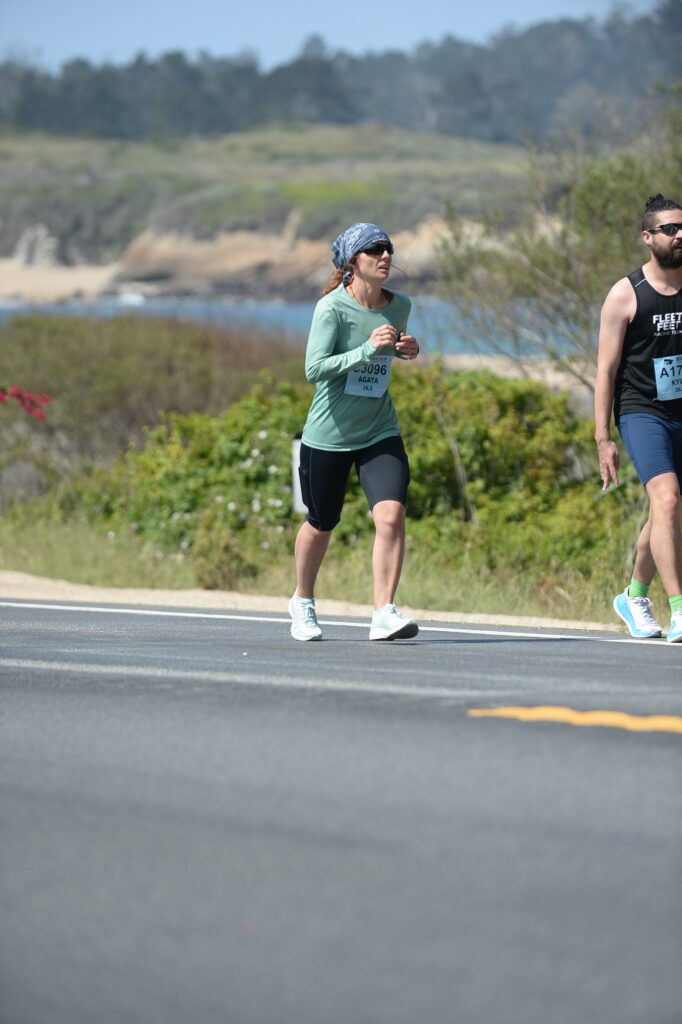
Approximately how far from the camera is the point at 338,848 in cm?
435

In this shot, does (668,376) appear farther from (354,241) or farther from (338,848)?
(338,848)

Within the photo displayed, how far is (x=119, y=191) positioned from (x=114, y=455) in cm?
14455

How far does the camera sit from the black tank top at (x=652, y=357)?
8.09 meters

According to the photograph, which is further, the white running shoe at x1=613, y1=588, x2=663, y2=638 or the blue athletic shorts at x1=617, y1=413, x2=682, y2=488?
the white running shoe at x1=613, y1=588, x2=663, y2=638

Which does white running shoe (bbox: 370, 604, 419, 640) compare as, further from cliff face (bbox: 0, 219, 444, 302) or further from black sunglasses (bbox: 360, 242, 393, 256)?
cliff face (bbox: 0, 219, 444, 302)

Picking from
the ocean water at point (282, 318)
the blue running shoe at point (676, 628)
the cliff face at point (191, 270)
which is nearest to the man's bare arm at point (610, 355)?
the blue running shoe at point (676, 628)

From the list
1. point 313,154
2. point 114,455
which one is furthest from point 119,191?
point 114,455

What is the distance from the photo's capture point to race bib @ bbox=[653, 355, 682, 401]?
8.16 m

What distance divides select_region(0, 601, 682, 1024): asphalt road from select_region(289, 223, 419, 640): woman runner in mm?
1055

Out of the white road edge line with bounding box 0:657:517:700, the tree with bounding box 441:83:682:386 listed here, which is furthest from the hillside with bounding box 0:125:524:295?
the white road edge line with bounding box 0:657:517:700

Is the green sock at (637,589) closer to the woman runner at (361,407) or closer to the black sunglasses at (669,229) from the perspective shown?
the woman runner at (361,407)

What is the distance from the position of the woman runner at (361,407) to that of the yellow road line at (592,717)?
83.3 inches

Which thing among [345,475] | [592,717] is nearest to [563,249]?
[345,475]

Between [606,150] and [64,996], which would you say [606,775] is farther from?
[606,150]
